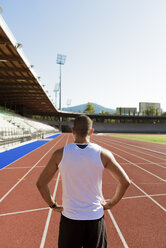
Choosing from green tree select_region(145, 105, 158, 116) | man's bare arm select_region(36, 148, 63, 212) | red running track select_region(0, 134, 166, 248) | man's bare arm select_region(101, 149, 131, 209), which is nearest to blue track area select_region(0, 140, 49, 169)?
red running track select_region(0, 134, 166, 248)

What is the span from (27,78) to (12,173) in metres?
17.1

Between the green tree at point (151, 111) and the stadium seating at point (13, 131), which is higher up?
the green tree at point (151, 111)

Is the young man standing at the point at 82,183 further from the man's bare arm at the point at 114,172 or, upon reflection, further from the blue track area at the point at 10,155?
the blue track area at the point at 10,155

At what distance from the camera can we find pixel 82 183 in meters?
1.44

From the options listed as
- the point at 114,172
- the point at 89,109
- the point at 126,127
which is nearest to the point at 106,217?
the point at 114,172

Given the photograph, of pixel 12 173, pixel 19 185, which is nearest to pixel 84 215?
pixel 19 185

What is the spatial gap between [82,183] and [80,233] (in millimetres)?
431

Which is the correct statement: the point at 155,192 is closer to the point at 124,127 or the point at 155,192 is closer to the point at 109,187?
the point at 109,187

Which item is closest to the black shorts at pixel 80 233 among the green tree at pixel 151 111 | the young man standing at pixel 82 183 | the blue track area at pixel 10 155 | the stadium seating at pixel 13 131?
the young man standing at pixel 82 183

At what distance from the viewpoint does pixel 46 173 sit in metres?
1.54

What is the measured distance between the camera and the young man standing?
1390 millimetres

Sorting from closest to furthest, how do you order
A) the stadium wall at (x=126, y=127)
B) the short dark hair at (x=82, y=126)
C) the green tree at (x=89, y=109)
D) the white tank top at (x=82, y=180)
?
the white tank top at (x=82, y=180) < the short dark hair at (x=82, y=126) < the stadium wall at (x=126, y=127) < the green tree at (x=89, y=109)

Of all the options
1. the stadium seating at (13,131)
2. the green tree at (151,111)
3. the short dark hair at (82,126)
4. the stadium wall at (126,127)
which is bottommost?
the stadium wall at (126,127)

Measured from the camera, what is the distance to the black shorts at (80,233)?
1.45 metres
